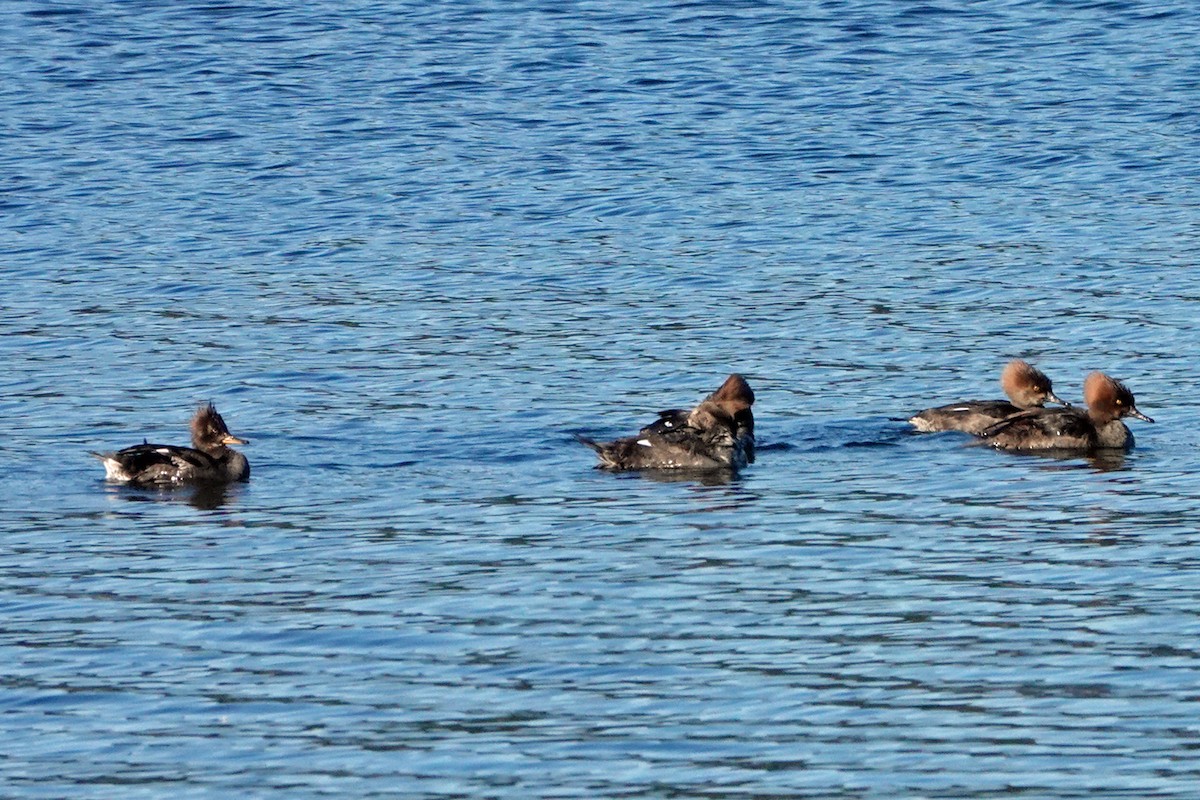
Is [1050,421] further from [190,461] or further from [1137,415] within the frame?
[190,461]

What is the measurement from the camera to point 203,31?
34312mm

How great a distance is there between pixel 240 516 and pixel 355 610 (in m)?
2.77

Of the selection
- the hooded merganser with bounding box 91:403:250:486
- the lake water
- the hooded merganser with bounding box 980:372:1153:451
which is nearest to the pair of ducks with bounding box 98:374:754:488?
the hooded merganser with bounding box 91:403:250:486

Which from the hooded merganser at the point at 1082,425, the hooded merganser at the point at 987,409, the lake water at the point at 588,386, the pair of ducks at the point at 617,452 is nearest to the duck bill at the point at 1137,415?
the hooded merganser at the point at 1082,425

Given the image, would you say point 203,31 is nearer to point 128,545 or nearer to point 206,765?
point 128,545

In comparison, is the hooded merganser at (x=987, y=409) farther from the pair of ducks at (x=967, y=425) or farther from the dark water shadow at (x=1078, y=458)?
the dark water shadow at (x=1078, y=458)

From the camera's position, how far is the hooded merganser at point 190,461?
48.9 ft

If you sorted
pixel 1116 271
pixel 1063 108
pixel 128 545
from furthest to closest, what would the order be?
1. pixel 1063 108
2. pixel 1116 271
3. pixel 128 545

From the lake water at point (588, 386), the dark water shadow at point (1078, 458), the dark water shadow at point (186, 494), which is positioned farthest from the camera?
the dark water shadow at point (1078, 458)

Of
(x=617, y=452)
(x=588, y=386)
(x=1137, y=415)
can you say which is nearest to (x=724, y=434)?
(x=617, y=452)

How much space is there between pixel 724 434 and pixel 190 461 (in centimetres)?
349

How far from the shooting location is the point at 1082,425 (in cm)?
1614

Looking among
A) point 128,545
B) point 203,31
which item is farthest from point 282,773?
point 203,31

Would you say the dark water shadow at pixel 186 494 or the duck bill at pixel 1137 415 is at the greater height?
the duck bill at pixel 1137 415
